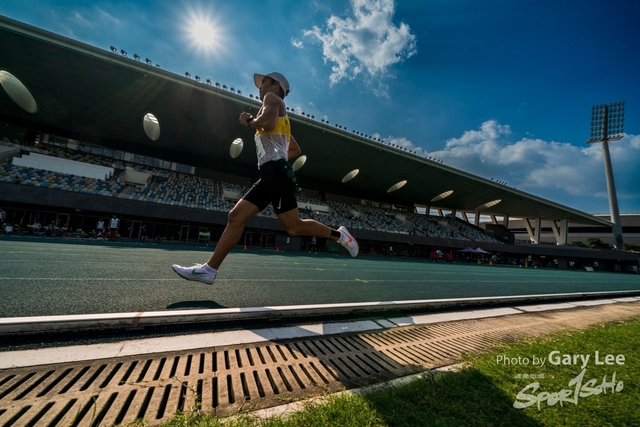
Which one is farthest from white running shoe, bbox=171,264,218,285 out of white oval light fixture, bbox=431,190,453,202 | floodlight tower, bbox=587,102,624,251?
floodlight tower, bbox=587,102,624,251

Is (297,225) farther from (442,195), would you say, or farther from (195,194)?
(442,195)

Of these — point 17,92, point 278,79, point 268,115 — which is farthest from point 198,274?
point 17,92

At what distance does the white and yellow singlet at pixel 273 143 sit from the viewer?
2865 mm

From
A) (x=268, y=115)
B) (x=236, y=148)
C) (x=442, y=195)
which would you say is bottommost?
(x=268, y=115)

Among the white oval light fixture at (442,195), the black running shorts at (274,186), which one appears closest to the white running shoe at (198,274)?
the black running shorts at (274,186)

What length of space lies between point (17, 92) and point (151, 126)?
821 cm

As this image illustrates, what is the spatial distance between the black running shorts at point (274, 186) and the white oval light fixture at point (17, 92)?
26882mm

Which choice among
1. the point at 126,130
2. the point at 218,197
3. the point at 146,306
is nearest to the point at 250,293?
the point at 146,306

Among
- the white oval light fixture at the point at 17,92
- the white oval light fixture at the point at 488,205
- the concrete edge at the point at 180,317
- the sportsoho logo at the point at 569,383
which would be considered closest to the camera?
the sportsoho logo at the point at 569,383

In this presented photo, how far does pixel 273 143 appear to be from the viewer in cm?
286

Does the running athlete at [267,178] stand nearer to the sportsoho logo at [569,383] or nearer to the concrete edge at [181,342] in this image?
the concrete edge at [181,342]

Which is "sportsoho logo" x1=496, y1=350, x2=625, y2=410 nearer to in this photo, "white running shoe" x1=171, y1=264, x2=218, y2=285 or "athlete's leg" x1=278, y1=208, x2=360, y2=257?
"athlete's leg" x1=278, y1=208, x2=360, y2=257

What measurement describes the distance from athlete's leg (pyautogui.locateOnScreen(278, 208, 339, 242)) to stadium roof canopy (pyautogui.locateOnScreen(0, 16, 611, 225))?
2106 centimetres

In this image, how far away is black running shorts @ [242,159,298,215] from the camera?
281 centimetres
